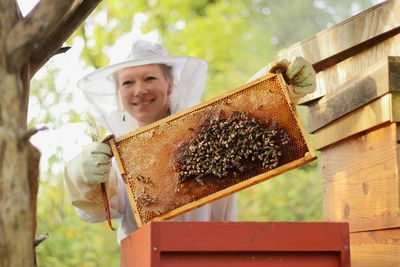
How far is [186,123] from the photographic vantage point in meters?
2.96

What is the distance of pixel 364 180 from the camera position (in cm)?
305

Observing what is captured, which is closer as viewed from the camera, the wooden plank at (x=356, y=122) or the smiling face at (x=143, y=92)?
the wooden plank at (x=356, y=122)

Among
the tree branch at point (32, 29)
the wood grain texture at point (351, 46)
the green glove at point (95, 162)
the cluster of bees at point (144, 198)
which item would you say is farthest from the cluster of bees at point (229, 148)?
the tree branch at point (32, 29)

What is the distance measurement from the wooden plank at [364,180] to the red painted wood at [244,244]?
0.52 m

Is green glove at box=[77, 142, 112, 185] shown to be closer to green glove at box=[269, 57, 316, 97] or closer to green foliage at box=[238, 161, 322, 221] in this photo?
green glove at box=[269, 57, 316, 97]

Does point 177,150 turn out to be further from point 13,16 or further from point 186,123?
point 13,16

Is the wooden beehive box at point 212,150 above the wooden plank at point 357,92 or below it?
below

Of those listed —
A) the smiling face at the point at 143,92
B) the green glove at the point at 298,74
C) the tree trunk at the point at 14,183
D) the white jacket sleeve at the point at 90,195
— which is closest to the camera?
the tree trunk at the point at 14,183

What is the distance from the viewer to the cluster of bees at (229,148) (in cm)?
284

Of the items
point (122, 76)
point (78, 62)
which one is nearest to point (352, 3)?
point (78, 62)

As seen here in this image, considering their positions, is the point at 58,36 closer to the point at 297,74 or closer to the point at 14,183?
the point at 14,183

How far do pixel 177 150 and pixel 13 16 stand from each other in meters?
0.95

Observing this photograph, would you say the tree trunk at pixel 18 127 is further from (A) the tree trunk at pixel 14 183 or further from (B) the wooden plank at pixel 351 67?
(B) the wooden plank at pixel 351 67

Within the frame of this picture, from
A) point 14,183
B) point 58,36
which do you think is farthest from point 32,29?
point 14,183
